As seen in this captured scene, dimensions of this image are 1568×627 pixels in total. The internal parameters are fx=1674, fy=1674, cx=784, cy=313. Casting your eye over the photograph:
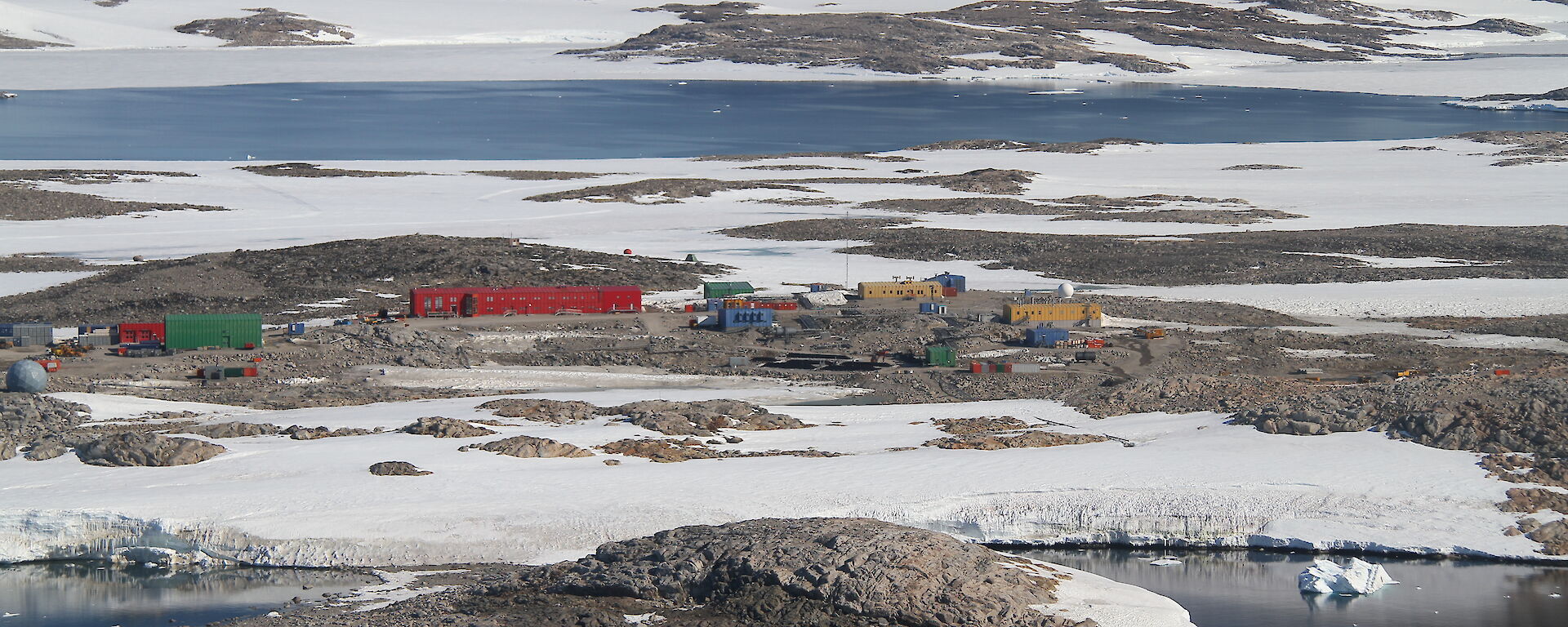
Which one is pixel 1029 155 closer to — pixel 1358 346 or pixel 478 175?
pixel 478 175

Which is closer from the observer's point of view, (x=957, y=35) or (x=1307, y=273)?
(x=1307, y=273)

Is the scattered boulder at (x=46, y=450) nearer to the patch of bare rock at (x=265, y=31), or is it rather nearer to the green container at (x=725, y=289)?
the green container at (x=725, y=289)

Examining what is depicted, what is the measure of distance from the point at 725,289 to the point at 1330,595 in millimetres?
26545

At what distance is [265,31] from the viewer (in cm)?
19650

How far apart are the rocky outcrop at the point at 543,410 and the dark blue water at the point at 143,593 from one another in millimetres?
8720

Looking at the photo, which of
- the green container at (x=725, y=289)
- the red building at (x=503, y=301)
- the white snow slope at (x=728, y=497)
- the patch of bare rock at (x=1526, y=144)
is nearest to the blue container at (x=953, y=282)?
the green container at (x=725, y=289)

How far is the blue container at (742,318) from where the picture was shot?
43875mm

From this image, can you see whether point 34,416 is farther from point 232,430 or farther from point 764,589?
point 764,589

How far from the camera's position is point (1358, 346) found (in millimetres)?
41375

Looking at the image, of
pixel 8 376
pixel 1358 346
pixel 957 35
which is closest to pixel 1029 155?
pixel 1358 346

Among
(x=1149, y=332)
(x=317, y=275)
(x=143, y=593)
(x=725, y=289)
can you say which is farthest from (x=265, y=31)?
(x=143, y=593)

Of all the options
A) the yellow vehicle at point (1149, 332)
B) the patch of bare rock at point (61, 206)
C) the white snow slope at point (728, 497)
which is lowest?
the white snow slope at point (728, 497)

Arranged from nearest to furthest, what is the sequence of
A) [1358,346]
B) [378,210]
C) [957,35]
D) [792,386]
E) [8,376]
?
[8,376]
[792,386]
[1358,346]
[378,210]
[957,35]

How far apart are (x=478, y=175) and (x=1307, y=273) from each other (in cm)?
4599
